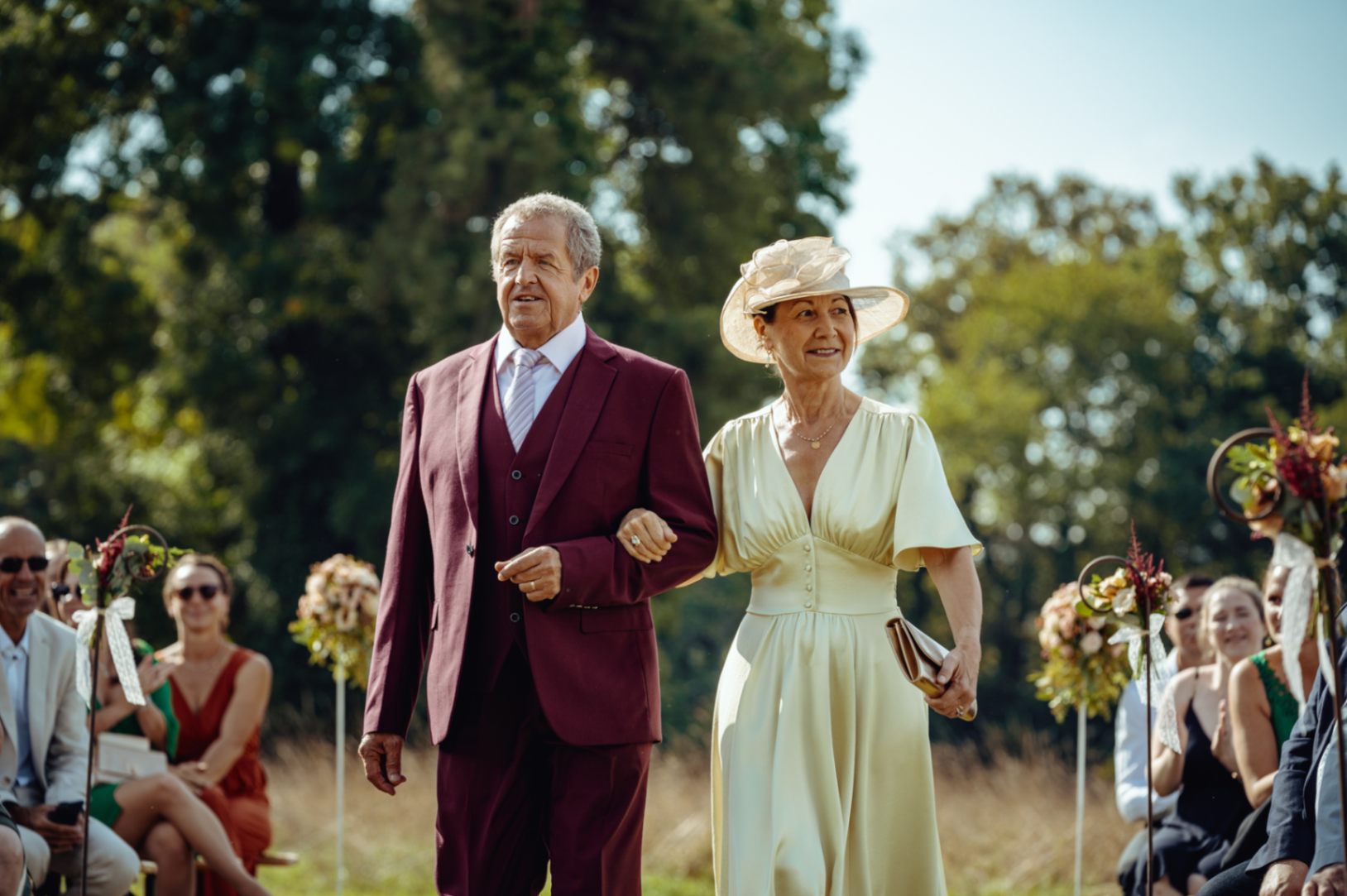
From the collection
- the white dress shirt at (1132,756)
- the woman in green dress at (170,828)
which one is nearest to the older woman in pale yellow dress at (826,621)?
the white dress shirt at (1132,756)

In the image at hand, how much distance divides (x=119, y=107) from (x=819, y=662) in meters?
18.0

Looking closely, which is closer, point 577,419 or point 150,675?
point 577,419

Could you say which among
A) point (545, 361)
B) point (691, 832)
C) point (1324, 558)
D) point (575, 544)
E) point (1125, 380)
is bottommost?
point (691, 832)

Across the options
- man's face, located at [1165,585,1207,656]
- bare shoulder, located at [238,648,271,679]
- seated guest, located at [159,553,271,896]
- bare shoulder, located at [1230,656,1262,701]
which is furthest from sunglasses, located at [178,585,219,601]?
bare shoulder, located at [1230,656,1262,701]

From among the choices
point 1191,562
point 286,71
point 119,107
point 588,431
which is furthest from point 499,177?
point 1191,562

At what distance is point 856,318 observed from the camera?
5.08m

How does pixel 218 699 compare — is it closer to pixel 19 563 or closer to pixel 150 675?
pixel 150 675

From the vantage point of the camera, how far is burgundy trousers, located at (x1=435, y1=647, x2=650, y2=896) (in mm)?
4008

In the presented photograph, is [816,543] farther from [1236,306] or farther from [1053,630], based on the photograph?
[1236,306]

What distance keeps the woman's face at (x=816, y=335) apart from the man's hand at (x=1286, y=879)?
1870 mm

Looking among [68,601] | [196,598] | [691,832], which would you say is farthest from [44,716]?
[691,832]

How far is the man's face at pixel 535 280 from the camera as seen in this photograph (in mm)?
4262

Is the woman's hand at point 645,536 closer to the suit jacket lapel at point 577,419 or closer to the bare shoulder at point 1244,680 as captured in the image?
the suit jacket lapel at point 577,419

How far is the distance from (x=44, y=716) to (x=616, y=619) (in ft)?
9.03
